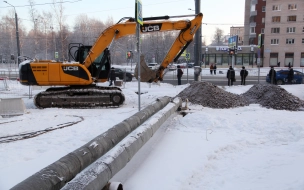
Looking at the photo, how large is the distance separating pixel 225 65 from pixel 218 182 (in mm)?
53546

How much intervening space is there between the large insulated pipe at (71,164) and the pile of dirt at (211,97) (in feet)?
19.8

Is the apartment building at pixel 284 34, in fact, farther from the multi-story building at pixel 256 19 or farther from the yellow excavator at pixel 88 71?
the yellow excavator at pixel 88 71

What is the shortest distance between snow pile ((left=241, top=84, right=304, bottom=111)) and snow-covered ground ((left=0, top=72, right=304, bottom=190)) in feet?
3.76

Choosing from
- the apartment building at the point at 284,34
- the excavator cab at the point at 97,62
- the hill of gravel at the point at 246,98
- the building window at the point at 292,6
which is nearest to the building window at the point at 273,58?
the apartment building at the point at 284,34

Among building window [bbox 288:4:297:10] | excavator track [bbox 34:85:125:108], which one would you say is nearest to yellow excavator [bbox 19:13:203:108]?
excavator track [bbox 34:85:125:108]

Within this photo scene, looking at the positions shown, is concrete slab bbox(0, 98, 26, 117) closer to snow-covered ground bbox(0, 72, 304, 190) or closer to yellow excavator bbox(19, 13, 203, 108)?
snow-covered ground bbox(0, 72, 304, 190)

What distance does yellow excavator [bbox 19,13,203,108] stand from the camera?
11.6 m

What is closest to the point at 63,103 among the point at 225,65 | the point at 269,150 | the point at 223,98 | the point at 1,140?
the point at 1,140

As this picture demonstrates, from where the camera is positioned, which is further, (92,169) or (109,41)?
(109,41)

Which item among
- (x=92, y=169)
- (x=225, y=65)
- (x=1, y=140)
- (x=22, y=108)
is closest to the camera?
(x=92, y=169)

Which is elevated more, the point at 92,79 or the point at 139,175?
the point at 92,79

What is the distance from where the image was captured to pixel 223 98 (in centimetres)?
1152

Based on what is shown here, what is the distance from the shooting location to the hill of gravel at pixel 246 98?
427 inches

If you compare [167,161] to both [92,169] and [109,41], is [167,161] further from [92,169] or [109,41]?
[109,41]
